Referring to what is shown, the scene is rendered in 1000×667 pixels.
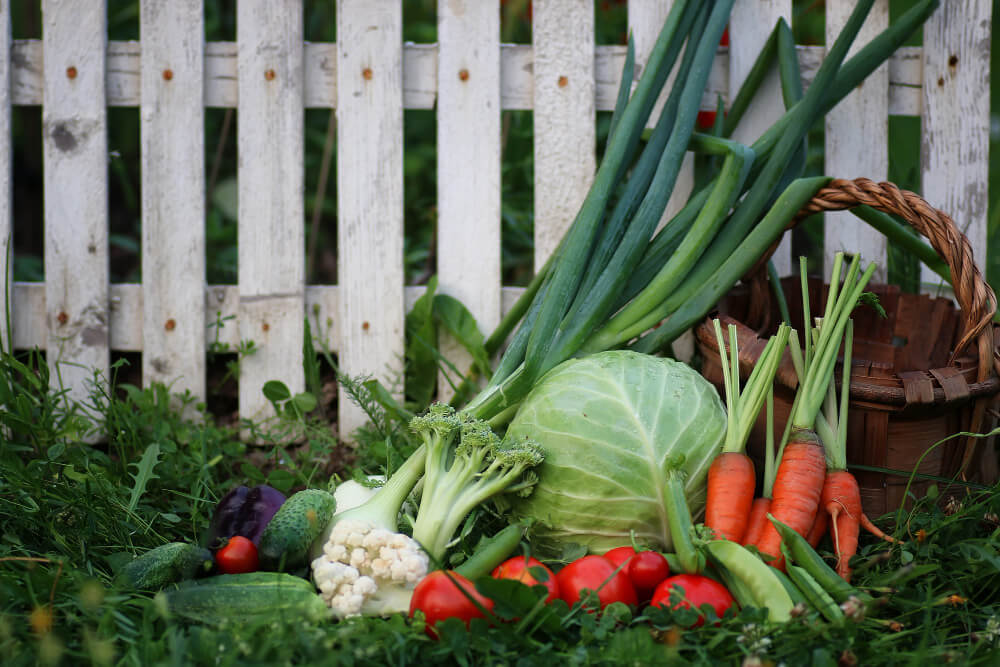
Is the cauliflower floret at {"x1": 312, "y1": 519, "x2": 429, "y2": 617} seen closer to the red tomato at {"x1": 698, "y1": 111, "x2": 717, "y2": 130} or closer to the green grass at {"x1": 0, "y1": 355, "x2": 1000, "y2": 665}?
the green grass at {"x1": 0, "y1": 355, "x2": 1000, "y2": 665}

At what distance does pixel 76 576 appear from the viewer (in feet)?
4.99

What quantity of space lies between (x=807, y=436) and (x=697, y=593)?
502 mm

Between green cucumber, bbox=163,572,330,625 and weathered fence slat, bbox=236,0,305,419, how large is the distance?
3.85ft

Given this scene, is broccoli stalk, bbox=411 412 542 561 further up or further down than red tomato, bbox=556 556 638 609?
further up

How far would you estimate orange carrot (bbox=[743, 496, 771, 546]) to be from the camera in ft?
5.87

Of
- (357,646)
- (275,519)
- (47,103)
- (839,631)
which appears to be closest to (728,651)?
(839,631)

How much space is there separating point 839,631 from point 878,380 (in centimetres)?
67

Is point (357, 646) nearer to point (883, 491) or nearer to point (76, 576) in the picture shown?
point (76, 576)

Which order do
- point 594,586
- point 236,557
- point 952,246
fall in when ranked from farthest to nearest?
1. point 952,246
2. point 236,557
3. point 594,586

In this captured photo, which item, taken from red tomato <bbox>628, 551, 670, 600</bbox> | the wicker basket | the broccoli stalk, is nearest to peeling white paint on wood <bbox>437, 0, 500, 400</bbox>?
the wicker basket

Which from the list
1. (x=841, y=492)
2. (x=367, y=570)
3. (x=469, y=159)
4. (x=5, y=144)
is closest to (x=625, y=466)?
(x=841, y=492)

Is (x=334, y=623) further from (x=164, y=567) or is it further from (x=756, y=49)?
(x=756, y=49)

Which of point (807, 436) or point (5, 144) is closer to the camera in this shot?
point (807, 436)

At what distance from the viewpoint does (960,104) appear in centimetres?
264
